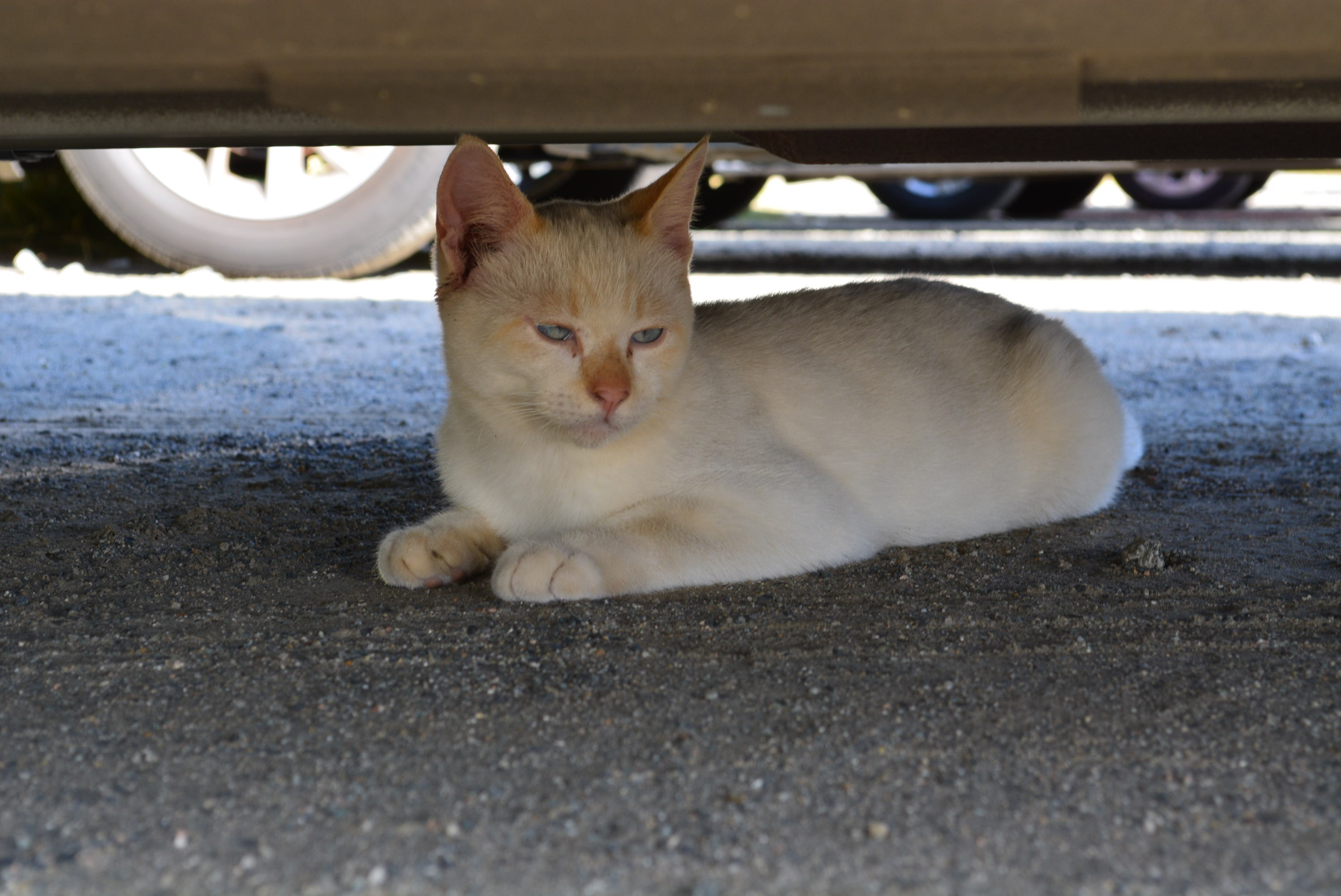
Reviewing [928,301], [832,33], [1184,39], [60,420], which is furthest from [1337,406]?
[60,420]

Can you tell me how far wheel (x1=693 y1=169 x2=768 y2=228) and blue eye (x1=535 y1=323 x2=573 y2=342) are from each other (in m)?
7.81

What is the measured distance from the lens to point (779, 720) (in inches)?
65.0

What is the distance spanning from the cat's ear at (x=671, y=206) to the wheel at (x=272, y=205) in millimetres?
3818

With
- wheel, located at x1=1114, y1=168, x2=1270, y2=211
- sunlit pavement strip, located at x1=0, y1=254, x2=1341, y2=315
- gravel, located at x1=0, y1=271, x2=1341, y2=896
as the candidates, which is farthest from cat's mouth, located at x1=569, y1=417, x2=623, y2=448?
wheel, located at x1=1114, y1=168, x2=1270, y2=211

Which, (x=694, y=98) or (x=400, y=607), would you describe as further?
(x=400, y=607)

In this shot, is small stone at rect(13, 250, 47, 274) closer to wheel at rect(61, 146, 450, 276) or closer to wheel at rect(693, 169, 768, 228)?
wheel at rect(61, 146, 450, 276)

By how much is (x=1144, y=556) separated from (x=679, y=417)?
3.19ft

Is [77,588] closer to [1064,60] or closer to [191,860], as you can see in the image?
[191,860]

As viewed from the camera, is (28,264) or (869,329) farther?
(28,264)

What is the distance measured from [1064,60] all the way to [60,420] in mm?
3297

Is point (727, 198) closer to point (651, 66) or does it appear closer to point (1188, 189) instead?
point (1188, 189)

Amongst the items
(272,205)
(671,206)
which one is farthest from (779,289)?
(671,206)

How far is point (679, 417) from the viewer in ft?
8.04

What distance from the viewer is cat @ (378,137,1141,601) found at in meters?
2.22
